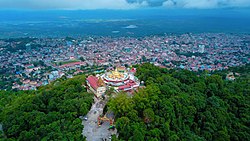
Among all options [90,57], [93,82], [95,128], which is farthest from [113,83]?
[90,57]

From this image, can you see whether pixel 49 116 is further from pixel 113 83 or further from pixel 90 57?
pixel 90 57

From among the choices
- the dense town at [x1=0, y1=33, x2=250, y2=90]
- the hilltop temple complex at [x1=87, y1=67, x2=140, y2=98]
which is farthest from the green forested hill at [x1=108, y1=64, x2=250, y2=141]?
the dense town at [x1=0, y1=33, x2=250, y2=90]

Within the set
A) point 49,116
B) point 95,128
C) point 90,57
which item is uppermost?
point 49,116

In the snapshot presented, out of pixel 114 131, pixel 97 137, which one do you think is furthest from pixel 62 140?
pixel 114 131

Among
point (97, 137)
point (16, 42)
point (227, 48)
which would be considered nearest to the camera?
point (97, 137)

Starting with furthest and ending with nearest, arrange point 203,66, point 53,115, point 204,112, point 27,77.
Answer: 1. point 203,66
2. point 27,77
3. point 204,112
4. point 53,115

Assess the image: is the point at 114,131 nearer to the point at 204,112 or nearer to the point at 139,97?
the point at 139,97
